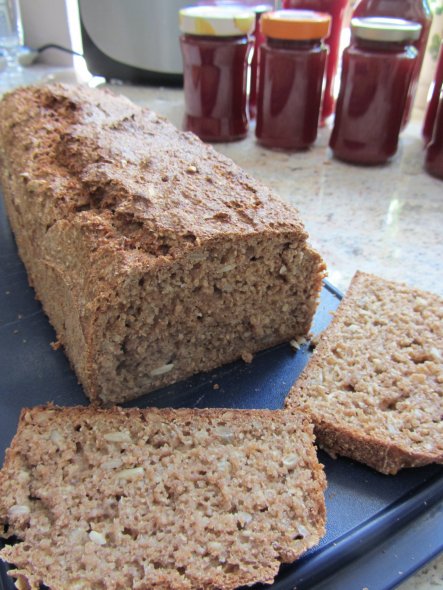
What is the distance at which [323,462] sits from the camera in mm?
1729

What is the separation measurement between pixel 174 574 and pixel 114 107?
2.06m

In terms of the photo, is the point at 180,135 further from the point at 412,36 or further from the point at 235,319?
the point at 412,36

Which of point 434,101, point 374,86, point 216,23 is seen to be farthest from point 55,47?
point 434,101

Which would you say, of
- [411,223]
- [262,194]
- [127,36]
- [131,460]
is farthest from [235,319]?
[127,36]

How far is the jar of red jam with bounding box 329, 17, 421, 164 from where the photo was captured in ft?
10.1

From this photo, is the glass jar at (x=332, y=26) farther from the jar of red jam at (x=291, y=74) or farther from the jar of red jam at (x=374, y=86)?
the jar of red jam at (x=374, y=86)

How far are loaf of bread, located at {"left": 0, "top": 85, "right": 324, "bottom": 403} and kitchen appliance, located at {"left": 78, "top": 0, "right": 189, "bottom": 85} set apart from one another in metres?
2.42

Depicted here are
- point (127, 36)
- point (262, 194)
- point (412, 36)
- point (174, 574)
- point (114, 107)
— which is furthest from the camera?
point (127, 36)

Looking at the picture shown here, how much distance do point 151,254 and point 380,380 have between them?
90 centimetres

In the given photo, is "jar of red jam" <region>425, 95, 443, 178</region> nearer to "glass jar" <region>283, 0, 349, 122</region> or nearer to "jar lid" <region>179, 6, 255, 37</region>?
"glass jar" <region>283, 0, 349, 122</region>

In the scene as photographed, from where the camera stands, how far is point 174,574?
4.40 ft

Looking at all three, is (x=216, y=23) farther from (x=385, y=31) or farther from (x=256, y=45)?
(x=385, y=31)

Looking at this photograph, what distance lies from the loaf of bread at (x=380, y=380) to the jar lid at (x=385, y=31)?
61.2 inches

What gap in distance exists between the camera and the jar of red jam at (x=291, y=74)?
10.5 ft
